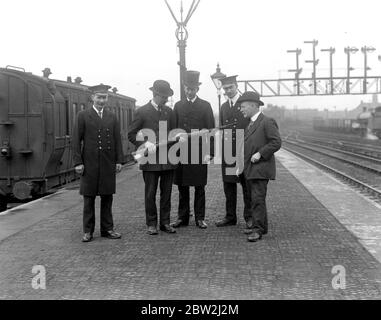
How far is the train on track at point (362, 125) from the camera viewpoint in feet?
155

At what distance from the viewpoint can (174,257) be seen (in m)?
6.02

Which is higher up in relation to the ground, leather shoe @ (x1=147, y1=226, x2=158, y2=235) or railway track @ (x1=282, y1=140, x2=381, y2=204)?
leather shoe @ (x1=147, y1=226, x2=158, y2=235)

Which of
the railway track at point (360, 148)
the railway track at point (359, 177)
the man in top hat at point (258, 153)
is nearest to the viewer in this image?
the man in top hat at point (258, 153)

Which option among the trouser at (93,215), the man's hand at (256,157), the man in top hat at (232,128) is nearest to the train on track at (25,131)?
the trouser at (93,215)

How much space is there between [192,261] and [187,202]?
2127mm

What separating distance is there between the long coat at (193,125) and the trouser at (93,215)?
43.6 inches

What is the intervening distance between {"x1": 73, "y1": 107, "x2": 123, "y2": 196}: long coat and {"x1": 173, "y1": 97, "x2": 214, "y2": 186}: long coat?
1023 mm

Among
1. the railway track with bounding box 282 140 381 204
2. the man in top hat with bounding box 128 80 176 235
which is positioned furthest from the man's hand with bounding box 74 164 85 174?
the railway track with bounding box 282 140 381 204

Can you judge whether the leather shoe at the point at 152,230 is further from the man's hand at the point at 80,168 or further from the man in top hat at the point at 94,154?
the man's hand at the point at 80,168

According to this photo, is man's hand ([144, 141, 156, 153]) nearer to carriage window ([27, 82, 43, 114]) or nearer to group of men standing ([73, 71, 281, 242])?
group of men standing ([73, 71, 281, 242])

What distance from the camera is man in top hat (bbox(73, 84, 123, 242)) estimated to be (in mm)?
6992

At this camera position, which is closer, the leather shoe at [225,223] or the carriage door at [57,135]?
the leather shoe at [225,223]

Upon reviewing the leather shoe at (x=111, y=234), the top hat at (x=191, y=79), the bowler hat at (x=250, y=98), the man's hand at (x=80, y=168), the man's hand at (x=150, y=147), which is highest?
the top hat at (x=191, y=79)

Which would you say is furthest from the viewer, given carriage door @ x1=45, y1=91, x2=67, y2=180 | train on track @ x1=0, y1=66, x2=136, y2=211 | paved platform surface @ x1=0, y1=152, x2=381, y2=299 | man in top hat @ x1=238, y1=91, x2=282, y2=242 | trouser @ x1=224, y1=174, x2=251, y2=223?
carriage door @ x1=45, y1=91, x2=67, y2=180
